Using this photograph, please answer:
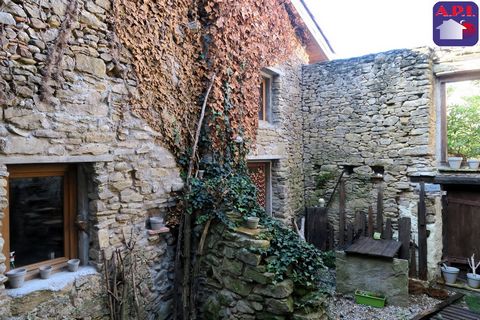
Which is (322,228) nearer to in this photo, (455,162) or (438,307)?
(438,307)

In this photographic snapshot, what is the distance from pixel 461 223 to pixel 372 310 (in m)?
2.84

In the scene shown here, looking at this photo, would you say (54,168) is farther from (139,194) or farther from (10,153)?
(139,194)

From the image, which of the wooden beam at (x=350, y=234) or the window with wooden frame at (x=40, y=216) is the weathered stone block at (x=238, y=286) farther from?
the wooden beam at (x=350, y=234)

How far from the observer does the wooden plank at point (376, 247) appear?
5324 mm

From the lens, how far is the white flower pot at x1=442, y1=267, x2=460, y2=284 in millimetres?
6035

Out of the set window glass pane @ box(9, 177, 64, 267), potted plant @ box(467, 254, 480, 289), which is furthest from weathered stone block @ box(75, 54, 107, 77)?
potted plant @ box(467, 254, 480, 289)

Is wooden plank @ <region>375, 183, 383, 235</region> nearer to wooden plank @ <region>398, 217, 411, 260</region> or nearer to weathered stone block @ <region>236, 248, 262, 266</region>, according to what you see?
wooden plank @ <region>398, 217, 411, 260</region>

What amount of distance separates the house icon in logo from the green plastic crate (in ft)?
13.6

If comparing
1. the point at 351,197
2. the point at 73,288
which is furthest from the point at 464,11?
the point at 73,288

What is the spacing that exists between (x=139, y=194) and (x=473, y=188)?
6106mm

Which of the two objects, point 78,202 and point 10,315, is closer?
point 10,315

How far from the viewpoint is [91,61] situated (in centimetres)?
314

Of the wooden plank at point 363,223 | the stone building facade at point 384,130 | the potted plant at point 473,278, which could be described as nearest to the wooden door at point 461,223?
the stone building facade at point 384,130
